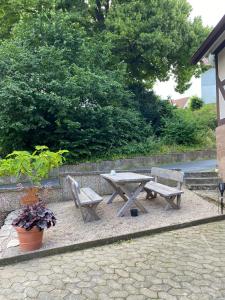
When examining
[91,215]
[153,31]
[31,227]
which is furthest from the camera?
[153,31]

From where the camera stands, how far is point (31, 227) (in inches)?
176

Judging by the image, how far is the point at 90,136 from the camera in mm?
10945

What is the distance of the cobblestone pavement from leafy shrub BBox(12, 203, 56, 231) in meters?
0.50

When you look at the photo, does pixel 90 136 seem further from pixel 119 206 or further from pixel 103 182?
pixel 119 206

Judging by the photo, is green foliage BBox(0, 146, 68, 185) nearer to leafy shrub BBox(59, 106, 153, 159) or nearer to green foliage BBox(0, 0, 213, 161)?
green foliage BBox(0, 0, 213, 161)

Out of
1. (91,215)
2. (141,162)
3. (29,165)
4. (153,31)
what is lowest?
(91,215)

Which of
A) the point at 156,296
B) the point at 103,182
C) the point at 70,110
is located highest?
the point at 70,110

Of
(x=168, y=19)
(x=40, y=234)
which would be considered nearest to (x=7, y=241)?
(x=40, y=234)

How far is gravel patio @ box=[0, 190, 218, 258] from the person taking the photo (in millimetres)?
4887

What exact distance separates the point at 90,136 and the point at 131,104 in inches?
143

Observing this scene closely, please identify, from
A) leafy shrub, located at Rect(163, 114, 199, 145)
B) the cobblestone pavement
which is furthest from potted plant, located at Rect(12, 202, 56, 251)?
leafy shrub, located at Rect(163, 114, 199, 145)

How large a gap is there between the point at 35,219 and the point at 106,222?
5.56 feet

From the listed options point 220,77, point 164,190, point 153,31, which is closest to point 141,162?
point 220,77

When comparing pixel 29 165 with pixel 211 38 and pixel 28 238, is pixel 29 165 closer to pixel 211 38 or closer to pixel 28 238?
pixel 28 238
